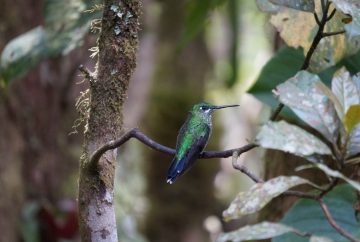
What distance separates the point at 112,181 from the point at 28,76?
6.24 ft

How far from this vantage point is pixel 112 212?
41.8 inches

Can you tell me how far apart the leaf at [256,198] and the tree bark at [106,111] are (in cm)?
31

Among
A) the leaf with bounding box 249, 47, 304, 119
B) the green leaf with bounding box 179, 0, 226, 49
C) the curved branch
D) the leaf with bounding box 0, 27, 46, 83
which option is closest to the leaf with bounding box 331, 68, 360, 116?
the curved branch

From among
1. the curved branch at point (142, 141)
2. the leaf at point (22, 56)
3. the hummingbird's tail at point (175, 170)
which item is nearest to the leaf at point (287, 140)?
the curved branch at point (142, 141)

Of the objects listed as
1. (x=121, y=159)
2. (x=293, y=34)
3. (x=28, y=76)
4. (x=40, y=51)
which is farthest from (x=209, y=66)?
(x=293, y=34)

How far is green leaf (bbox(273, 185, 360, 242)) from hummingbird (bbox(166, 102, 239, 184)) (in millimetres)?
274

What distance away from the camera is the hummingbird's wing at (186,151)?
102cm

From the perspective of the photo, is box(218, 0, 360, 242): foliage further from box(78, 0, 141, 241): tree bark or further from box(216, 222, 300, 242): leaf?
box(78, 0, 141, 241): tree bark

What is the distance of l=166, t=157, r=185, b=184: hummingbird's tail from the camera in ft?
3.29

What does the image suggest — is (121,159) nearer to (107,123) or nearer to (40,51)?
(40,51)

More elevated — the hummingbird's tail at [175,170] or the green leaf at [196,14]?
the green leaf at [196,14]

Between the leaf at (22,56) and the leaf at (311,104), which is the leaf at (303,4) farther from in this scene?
the leaf at (22,56)

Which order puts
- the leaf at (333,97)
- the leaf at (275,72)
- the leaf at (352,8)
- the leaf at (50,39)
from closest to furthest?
the leaf at (333,97)
the leaf at (352,8)
the leaf at (275,72)
the leaf at (50,39)

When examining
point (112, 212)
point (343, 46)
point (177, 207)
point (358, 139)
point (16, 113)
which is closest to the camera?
point (358, 139)
